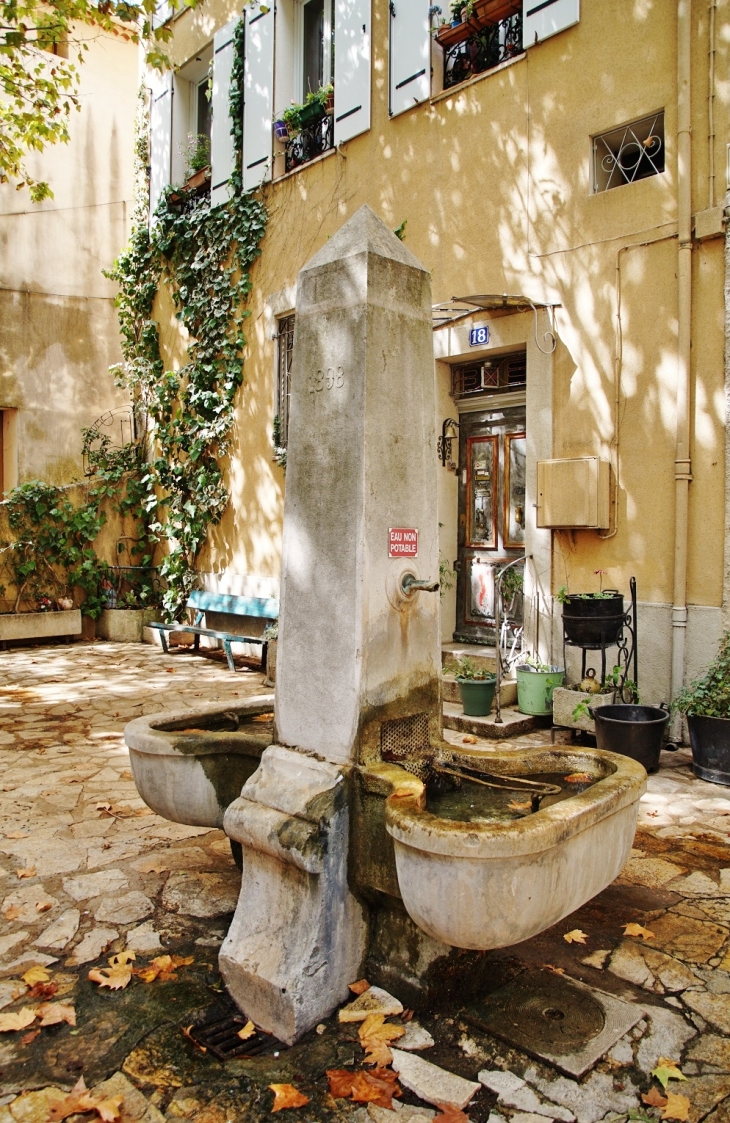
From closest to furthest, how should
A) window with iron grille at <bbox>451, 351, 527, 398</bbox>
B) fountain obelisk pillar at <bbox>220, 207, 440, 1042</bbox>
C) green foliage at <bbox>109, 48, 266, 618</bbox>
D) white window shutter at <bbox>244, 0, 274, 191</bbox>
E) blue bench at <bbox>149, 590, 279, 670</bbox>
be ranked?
fountain obelisk pillar at <bbox>220, 207, 440, 1042</bbox>, window with iron grille at <bbox>451, 351, 527, 398</bbox>, blue bench at <bbox>149, 590, 279, 670</bbox>, white window shutter at <bbox>244, 0, 274, 191</bbox>, green foliage at <bbox>109, 48, 266, 618</bbox>

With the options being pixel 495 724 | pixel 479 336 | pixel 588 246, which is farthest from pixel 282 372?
pixel 495 724

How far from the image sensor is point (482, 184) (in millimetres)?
7258

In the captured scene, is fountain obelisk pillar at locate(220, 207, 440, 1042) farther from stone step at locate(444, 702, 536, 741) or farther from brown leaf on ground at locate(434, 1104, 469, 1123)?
stone step at locate(444, 702, 536, 741)

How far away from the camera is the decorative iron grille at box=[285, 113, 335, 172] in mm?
8992

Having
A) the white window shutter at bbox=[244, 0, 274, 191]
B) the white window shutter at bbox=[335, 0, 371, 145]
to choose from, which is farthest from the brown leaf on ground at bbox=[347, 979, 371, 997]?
the white window shutter at bbox=[244, 0, 274, 191]

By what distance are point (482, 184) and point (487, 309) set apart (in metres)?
1.16

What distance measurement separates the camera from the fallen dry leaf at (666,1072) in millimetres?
2299

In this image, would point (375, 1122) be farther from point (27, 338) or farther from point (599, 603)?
point (27, 338)

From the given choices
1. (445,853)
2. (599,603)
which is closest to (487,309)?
(599,603)

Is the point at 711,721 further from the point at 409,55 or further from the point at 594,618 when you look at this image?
the point at 409,55

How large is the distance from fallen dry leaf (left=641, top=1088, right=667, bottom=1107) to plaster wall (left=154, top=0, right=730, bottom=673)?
4.06 metres

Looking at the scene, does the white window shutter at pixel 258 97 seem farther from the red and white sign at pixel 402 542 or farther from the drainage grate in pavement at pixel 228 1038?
the drainage grate in pavement at pixel 228 1038

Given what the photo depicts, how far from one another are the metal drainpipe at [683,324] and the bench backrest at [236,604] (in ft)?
14.5

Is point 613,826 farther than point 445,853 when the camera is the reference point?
Yes
